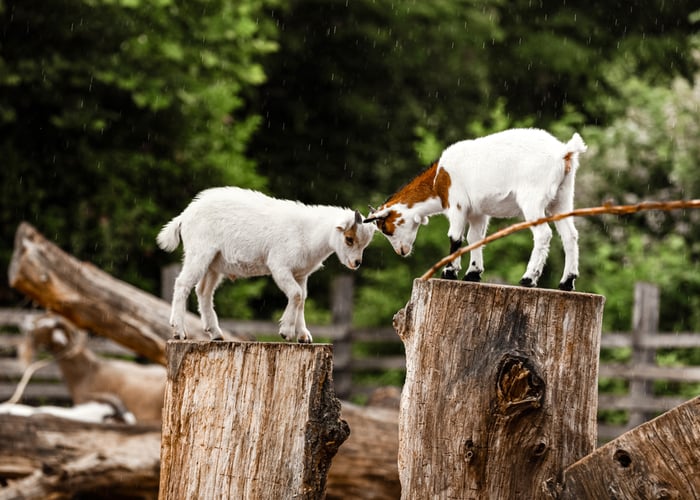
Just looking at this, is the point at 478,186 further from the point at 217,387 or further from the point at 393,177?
the point at 393,177

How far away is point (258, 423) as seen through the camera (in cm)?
311

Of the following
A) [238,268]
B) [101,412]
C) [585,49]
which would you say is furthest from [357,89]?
[238,268]

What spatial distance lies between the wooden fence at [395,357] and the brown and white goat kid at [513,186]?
6269 millimetres

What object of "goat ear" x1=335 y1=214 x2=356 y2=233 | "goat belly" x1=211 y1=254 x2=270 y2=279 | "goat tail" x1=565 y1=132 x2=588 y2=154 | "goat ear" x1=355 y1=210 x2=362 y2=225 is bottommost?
"goat belly" x1=211 y1=254 x2=270 y2=279

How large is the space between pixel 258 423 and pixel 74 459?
3.03 metres

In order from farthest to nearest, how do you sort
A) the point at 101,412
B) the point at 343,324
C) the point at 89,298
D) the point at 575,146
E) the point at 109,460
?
the point at 343,324 < the point at 101,412 < the point at 89,298 < the point at 109,460 < the point at 575,146

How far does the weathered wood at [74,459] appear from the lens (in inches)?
219

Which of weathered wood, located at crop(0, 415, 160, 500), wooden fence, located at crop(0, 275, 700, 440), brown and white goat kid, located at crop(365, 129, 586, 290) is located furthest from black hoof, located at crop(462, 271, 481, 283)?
wooden fence, located at crop(0, 275, 700, 440)

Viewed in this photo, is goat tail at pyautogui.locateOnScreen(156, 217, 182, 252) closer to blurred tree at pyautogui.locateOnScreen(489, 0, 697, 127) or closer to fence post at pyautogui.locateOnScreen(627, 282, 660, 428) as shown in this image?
fence post at pyautogui.locateOnScreen(627, 282, 660, 428)

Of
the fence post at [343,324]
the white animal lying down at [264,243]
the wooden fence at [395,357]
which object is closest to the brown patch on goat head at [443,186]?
the white animal lying down at [264,243]

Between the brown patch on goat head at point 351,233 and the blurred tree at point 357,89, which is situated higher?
the blurred tree at point 357,89

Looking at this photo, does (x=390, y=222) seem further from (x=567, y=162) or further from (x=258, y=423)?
(x=258, y=423)

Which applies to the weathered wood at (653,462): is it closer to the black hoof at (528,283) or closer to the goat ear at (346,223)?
the black hoof at (528,283)

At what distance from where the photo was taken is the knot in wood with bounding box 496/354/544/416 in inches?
109
